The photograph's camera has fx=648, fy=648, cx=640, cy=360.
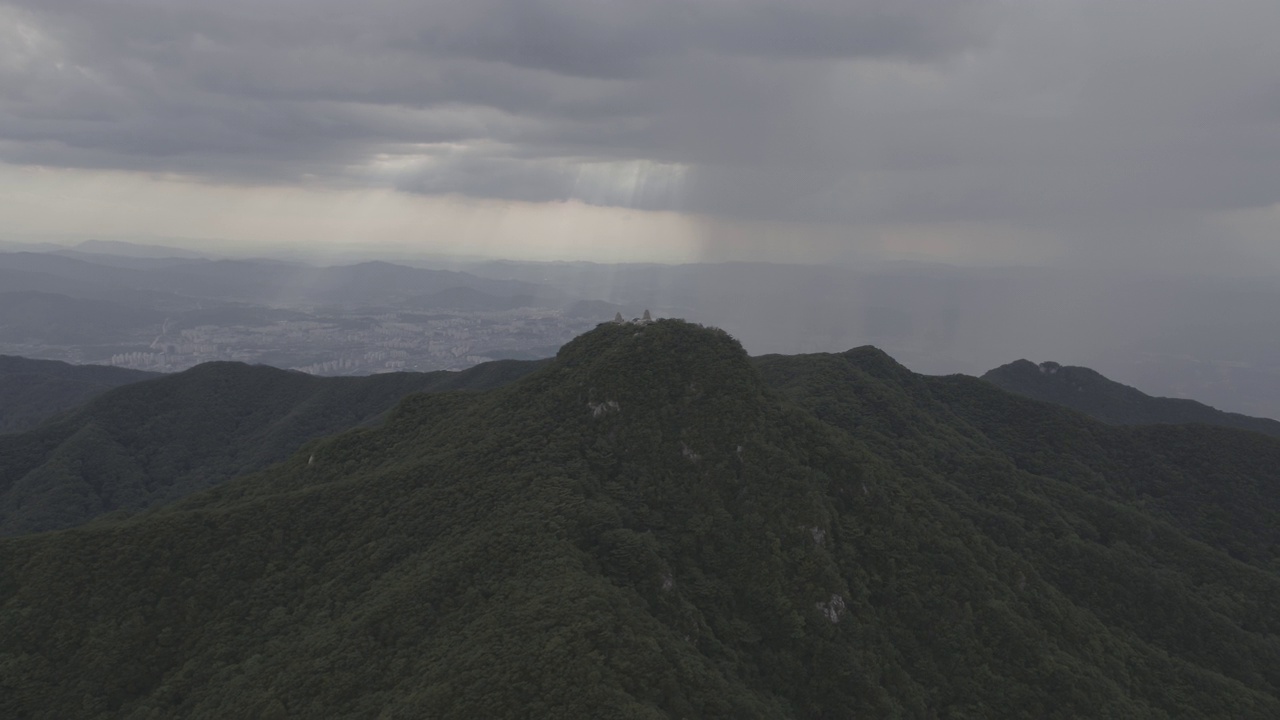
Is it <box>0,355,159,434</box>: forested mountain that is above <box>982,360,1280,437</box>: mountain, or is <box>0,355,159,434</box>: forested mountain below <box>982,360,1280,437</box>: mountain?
below

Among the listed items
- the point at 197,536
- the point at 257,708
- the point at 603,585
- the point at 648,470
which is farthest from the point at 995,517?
the point at 197,536

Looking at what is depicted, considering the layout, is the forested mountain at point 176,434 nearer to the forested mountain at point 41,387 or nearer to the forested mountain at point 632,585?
the forested mountain at point 41,387

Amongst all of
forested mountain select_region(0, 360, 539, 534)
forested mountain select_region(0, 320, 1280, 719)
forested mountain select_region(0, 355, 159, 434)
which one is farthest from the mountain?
forested mountain select_region(0, 355, 159, 434)

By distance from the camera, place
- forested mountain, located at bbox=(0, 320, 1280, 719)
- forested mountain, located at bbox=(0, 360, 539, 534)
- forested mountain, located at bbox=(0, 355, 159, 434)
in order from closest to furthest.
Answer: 1. forested mountain, located at bbox=(0, 320, 1280, 719)
2. forested mountain, located at bbox=(0, 360, 539, 534)
3. forested mountain, located at bbox=(0, 355, 159, 434)

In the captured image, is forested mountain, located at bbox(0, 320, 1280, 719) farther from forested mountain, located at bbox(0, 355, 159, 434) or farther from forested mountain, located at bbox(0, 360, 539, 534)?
forested mountain, located at bbox(0, 355, 159, 434)

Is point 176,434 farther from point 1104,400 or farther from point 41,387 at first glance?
point 1104,400

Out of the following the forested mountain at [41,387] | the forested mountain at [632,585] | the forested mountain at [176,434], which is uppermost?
the forested mountain at [632,585]

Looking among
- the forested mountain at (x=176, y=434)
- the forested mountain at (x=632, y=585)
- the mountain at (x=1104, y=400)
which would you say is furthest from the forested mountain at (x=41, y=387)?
the mountain at (x=1104, y=400)

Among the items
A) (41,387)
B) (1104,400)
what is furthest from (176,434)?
(1104,400)
